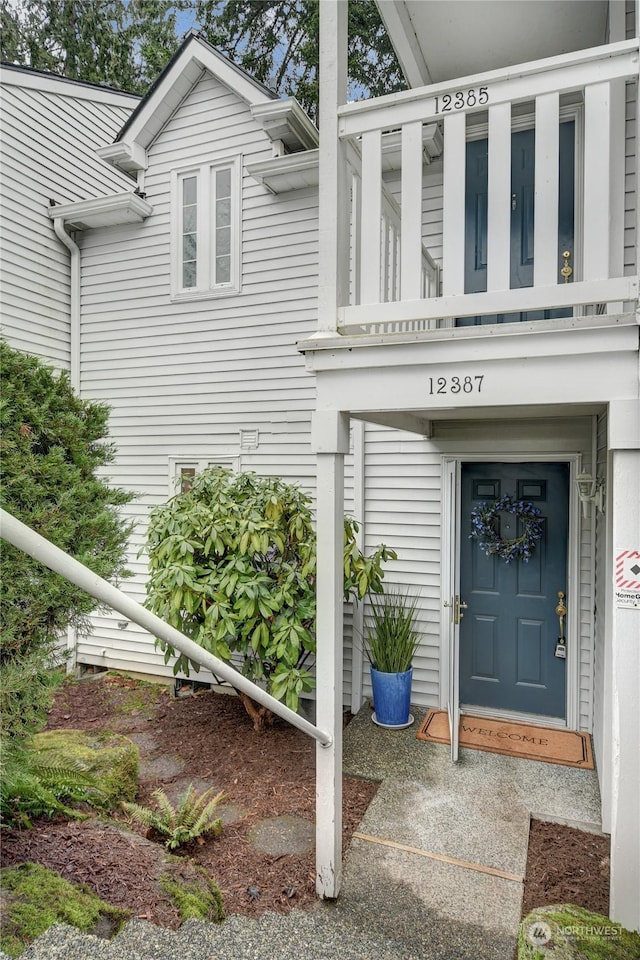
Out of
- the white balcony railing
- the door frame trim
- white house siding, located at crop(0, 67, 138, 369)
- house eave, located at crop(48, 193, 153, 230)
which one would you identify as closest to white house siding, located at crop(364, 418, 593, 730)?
the door frame trim

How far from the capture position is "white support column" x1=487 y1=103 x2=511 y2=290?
2.35m

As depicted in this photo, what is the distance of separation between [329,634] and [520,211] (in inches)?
140

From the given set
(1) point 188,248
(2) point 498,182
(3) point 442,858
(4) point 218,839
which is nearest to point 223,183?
(1) point 188,248

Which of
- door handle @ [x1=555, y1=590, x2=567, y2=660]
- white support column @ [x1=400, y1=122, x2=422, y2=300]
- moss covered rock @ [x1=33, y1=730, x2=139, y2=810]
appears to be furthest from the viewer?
door handle @ [x1=555, y1=590, x2=567, y2=660]

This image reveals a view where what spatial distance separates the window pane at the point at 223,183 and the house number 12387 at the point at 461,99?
3693 millimetres

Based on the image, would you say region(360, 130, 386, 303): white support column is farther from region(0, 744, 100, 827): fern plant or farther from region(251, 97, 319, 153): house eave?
region(251, 97, 319, 153): house eave

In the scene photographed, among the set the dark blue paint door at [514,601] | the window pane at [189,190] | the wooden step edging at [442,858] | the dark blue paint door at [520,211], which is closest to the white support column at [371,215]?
the dark blue paint door at [520,211]

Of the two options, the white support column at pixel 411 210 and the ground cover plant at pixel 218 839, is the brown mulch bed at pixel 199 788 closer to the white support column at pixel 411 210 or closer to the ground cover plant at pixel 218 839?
the ground cover plant at pixel 218 839

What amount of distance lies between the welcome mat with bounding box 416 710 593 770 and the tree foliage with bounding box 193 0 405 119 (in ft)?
23.1

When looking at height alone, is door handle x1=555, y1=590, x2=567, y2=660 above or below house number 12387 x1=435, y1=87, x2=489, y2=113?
below

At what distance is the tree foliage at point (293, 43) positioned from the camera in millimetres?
6719

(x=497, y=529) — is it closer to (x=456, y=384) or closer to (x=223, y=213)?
(x=456, y=384)

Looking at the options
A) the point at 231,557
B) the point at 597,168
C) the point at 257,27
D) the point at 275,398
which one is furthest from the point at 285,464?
the point at 257,27

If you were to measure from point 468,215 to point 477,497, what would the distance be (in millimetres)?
2283
